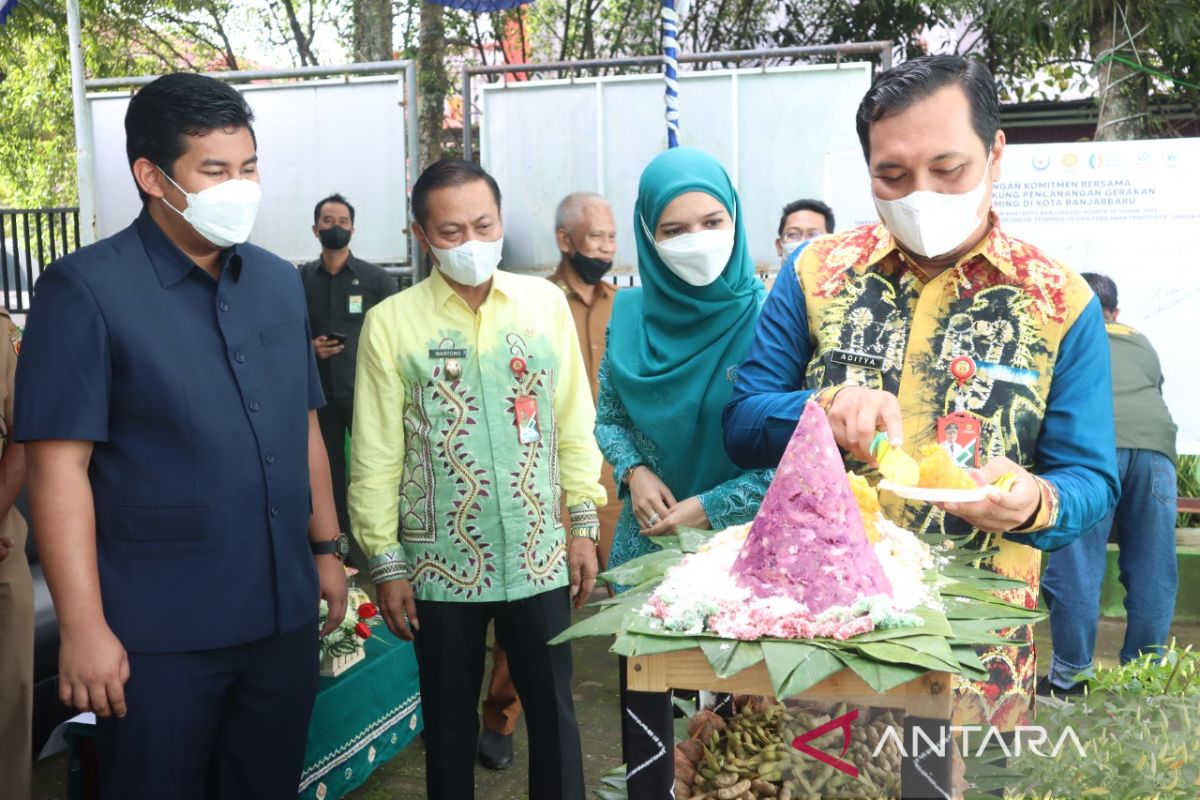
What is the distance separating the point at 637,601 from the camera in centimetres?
162

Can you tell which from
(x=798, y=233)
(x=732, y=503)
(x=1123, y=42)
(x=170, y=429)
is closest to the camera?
(x=170, y=429)

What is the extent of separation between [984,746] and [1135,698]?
0.66m

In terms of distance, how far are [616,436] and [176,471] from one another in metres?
1.17

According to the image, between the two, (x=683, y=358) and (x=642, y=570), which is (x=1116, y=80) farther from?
(x=642, y=570)

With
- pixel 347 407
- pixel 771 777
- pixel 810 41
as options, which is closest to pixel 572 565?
pixel 771 777

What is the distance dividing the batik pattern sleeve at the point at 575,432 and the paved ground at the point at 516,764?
1189 millimetres

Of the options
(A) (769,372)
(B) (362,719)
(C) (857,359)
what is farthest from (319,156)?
(C) (857,359)

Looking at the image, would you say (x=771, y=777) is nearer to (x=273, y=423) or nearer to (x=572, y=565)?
(x=273, y=423)

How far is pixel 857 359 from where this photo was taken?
2049mm

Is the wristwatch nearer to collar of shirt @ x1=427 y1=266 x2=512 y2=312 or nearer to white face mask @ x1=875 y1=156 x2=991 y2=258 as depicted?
collar of shirt @ x1=427 y1=266 x2=512 y2=312

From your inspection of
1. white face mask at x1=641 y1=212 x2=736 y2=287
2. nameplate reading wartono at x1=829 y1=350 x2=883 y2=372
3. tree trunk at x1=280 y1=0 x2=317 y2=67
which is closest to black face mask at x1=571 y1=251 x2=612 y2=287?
white face mask at x1=641 y1=212 x2=736 y2=287

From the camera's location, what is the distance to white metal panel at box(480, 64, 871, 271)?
20.2 ft

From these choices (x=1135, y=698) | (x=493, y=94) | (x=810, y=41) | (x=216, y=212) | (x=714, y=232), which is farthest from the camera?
(x=810, y=41)

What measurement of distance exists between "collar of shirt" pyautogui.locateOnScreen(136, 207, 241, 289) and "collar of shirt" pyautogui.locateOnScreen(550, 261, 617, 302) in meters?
2.35
